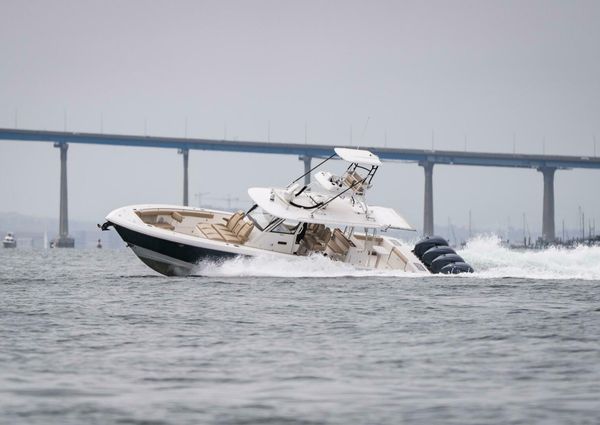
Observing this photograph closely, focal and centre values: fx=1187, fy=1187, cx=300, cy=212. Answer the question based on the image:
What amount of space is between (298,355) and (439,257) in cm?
2253

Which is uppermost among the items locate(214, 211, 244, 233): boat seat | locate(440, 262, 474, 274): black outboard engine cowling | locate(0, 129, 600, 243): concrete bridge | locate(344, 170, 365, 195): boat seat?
locate(0, 129, 600, 243): concrete bridge

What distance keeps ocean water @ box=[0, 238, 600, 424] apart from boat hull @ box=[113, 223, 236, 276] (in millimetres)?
3276

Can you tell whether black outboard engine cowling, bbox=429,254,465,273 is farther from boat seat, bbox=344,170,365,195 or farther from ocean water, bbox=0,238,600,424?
ocean water, bbox=0,238,600,424

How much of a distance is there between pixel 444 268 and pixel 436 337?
18.6m

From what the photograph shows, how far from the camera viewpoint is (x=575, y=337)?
21453 millimetres

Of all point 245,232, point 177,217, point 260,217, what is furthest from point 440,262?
point 177,217

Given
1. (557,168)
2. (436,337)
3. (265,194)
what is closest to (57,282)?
(265,194)

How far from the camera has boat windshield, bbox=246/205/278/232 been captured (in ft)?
128

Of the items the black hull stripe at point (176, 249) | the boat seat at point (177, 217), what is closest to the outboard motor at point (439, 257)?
the black hull stripe at point (176, 249)

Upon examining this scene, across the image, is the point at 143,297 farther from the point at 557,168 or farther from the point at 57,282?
the point at 557,168

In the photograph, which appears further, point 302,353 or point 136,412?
point 302,353

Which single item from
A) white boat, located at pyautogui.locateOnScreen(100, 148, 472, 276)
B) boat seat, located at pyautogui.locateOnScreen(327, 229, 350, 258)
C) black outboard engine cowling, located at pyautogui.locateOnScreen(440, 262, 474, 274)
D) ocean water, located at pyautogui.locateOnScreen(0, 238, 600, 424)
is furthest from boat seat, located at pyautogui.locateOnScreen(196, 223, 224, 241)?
black outboard engine cowling, located at pyautogui.locateOnScreen(440, 262, 474, 274)

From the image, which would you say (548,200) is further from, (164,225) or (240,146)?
(164,225)

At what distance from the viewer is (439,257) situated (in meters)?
40.8
